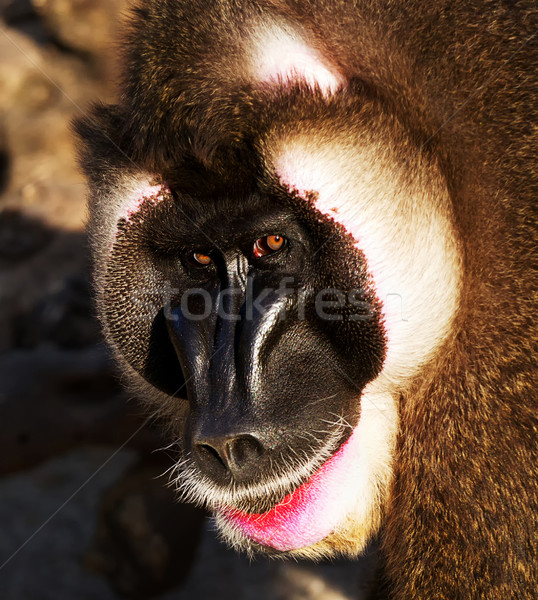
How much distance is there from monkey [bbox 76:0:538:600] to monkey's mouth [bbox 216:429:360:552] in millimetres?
21

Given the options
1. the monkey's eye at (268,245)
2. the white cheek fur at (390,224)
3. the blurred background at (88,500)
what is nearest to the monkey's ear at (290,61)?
the white cheek fur at (390,224)

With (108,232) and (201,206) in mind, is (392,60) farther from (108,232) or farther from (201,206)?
(108,232)

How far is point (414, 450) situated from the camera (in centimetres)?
173

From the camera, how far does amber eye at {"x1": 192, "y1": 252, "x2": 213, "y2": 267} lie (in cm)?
180

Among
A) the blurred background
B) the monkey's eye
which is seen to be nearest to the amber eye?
the monkey's eye

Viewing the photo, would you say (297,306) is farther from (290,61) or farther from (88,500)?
(88,500)

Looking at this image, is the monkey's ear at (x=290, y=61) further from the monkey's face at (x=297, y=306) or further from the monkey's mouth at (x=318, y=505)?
the monkey's mouth at (x=318, y=505)

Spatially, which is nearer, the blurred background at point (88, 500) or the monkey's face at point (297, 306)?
the monkey's face at point (297, 306)

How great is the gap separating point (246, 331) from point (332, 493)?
0.45 m

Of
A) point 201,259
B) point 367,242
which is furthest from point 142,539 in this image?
point 367,242

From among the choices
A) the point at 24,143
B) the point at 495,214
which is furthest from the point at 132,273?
the point at 24,143

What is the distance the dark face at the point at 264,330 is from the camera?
1.61m

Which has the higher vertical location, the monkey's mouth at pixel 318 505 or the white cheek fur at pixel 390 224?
the white cheek fur at pixel 390 224

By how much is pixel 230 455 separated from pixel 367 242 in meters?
0.54
